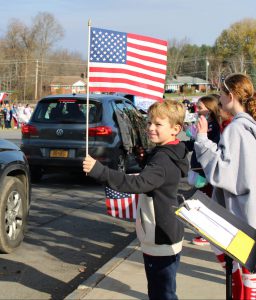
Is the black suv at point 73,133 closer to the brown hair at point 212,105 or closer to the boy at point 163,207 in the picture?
the brown hair at point 212,105

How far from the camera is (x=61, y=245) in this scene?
20.3ft

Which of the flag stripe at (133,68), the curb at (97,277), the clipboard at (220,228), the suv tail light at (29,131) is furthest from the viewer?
the suv tail light at (29,131)

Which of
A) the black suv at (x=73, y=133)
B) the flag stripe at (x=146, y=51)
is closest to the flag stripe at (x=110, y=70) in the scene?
the flag stripe at (x=146, y=51)

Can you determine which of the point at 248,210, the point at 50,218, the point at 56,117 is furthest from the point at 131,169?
the point at 248,210

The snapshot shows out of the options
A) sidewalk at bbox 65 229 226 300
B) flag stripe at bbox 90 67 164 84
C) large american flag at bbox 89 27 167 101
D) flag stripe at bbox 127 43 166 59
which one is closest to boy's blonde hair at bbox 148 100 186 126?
large american flag at bbox 89 27 167 101

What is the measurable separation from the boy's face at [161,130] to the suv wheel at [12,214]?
2.69 metres

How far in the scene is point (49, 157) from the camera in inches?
387

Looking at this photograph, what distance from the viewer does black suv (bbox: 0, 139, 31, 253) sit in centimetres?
554

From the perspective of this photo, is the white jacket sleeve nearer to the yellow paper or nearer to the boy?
the boy

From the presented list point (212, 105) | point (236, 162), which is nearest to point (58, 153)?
point (212, 105)

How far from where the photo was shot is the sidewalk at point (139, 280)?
437 centimetres

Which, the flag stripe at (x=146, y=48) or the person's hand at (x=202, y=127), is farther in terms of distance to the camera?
the flag stripe at (x=146, y=48)

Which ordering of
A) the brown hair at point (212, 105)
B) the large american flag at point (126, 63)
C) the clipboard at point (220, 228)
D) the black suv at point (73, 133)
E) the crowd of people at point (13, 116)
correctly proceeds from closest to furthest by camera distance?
the clipboard at point (220, 228) < the large american flag at point (126, 63) < the brown hair at point (212, 105) < the black suv at point (73, 133) < the crowd of people at point (13, 116)

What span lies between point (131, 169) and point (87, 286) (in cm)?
693
